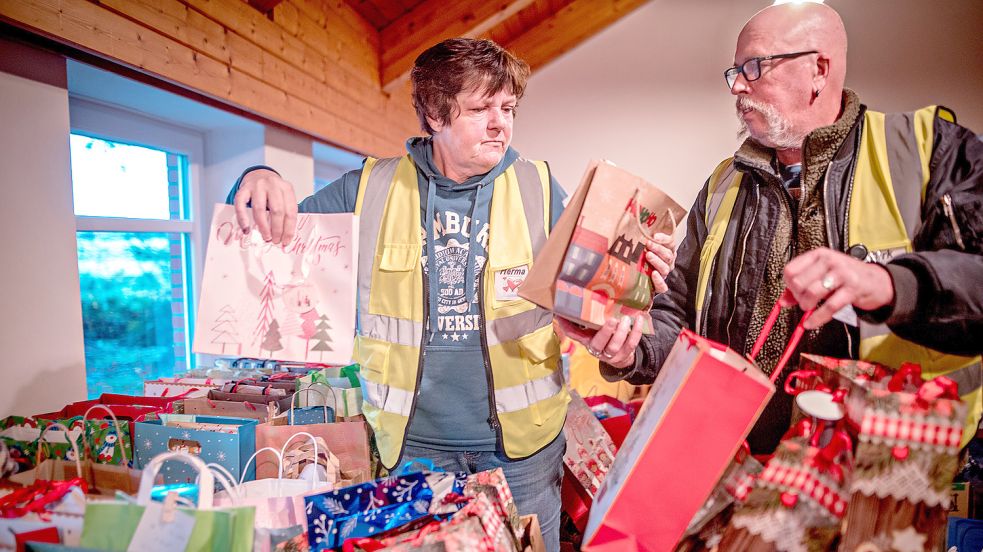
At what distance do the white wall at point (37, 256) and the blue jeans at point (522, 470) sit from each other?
1.21m

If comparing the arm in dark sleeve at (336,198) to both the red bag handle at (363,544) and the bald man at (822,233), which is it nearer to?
the bald man at (822,233)

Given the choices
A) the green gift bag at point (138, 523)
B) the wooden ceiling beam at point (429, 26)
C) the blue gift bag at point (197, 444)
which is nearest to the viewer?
the green gift bag at point (138, 523)

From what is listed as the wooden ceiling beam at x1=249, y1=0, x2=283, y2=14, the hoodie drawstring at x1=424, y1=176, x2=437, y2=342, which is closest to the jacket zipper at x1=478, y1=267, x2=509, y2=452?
the hoodie drawstring at x1=424, y1=176, x2=437, y2=342

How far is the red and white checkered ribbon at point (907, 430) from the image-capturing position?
2.31 feet

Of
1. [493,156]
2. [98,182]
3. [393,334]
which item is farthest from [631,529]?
[98,182]

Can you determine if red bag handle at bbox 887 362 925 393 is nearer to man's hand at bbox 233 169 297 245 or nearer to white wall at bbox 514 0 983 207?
man's hand at bbox 233 169 297 245

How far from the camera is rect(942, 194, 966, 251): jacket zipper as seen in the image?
0.90m

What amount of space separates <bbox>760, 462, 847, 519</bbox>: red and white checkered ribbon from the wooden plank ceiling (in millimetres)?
2026

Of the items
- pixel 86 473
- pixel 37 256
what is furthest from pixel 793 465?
pixel 37 256

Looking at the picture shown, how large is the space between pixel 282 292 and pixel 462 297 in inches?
16.2

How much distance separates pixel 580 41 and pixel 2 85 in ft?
14.5

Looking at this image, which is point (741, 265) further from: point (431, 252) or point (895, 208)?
point (431, 252)

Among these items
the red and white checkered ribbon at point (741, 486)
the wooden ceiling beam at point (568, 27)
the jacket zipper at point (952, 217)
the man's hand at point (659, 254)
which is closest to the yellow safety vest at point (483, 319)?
the man's hand at point (659, 254)

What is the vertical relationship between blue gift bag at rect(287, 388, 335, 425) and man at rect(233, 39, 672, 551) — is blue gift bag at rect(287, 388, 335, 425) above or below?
below
